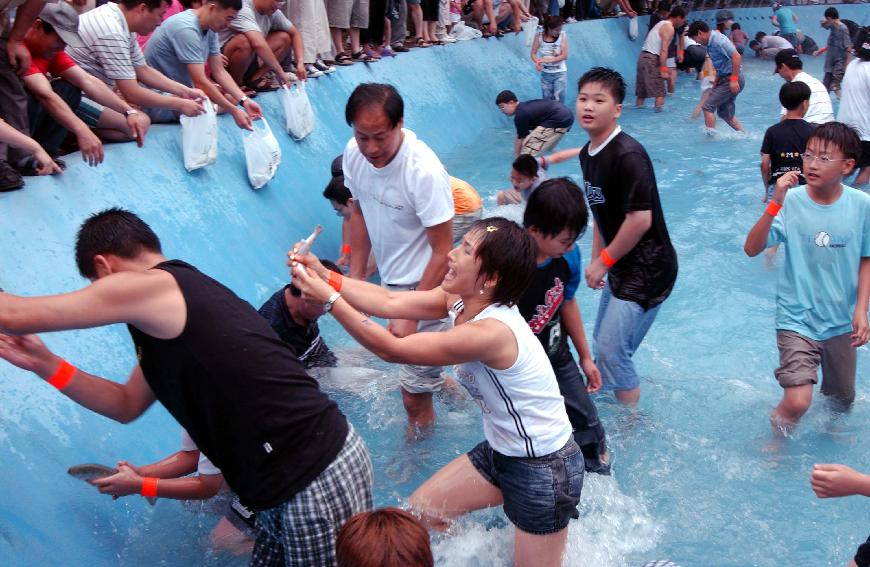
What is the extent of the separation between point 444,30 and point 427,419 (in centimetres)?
957

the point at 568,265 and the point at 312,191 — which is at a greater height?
the point at 568,265

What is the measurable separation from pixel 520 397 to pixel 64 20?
426cm

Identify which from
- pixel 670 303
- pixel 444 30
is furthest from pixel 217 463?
pixel 444 30

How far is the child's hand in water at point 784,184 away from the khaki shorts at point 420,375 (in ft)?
6.04

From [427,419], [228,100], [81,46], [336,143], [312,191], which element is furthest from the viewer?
[336,143]

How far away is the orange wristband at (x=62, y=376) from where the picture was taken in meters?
2.85

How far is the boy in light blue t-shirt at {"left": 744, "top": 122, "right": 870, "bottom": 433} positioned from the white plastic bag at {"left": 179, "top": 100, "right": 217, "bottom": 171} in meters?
3.67

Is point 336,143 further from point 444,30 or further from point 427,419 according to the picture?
point 444,30

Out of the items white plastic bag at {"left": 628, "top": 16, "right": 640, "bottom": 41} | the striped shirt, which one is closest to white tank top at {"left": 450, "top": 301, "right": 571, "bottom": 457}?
the striped shirt

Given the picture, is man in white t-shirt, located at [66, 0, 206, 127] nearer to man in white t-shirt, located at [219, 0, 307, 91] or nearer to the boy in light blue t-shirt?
man in white t-shirt, located at [219, 0, 307, 91]

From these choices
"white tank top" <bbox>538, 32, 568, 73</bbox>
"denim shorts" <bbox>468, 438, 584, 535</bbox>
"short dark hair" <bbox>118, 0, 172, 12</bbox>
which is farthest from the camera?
"white tank top" <bbox>538, 32, 568, 73</bbox>

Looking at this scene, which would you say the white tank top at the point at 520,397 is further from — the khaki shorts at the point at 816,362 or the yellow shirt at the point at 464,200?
the yellow shirt at the point at 464,200

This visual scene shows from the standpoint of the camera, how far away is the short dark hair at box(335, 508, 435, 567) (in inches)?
86.0

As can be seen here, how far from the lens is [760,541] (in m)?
4.20
